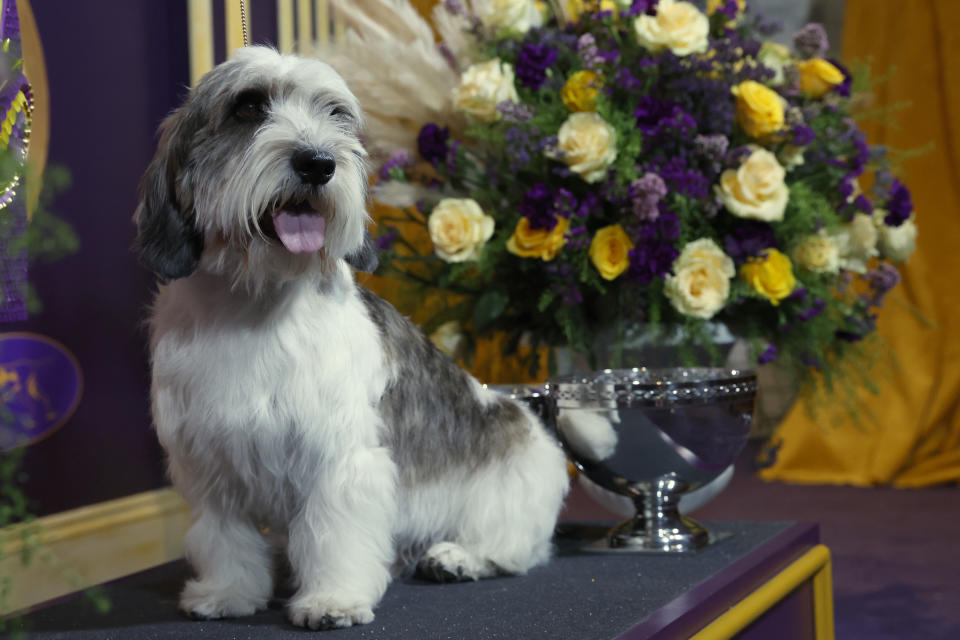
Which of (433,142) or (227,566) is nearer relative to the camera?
(227,566)

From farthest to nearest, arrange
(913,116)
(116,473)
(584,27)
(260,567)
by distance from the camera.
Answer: (913,116), (116,473), (584,27), (260,567)

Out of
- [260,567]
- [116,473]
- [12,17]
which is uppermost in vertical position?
[12,17]

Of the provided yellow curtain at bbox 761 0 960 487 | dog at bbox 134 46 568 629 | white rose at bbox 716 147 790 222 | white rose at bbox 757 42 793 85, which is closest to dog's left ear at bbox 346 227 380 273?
dog at bbox 134 46 568 629

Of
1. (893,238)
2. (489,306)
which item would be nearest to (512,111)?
(489,306)

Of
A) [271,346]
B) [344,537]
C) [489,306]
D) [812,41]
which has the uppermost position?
[812,41]

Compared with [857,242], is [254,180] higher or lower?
higher

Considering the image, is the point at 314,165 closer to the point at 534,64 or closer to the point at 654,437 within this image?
the point at 654,437

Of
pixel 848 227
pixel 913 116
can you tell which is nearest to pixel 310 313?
pixel 848 227

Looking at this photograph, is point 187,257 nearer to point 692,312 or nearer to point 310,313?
point 310,313

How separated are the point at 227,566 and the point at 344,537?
18cm

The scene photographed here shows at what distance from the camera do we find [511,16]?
82.3 inches

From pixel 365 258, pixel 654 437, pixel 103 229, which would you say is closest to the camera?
pixel 365 258

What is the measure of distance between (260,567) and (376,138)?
3.41ft

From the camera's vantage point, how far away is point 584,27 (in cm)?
213
